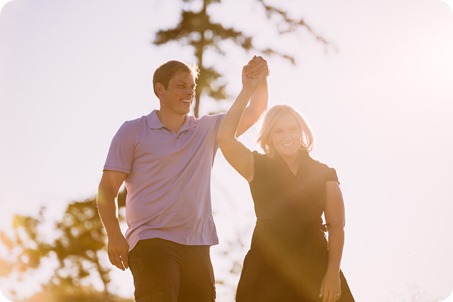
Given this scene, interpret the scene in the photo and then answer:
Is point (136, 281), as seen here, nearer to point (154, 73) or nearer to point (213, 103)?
point (154, 73)

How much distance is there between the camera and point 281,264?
4.83 meters

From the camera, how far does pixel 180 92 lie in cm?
519

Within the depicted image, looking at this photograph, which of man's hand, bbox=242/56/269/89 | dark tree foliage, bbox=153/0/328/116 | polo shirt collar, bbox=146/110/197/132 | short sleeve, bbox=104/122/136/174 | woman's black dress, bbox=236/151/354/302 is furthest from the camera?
dark tree foliage, bbox=153/0/328/116

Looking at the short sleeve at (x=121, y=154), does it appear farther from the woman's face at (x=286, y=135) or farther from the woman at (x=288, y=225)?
the woman's face at (x=286, y=135)

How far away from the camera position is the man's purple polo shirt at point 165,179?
486 centimetres

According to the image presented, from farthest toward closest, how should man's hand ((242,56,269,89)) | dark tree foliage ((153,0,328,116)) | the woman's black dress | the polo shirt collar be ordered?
dark tree foliage ((153,0,328,116)), the polo shirt collar, the woman's black dress, man's hand ((242,56,269,89))

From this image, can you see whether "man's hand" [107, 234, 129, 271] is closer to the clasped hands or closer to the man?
the man

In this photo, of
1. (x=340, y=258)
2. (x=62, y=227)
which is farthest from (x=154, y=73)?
(x=62, y=227)

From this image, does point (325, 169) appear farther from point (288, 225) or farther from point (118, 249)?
point (118, 249)

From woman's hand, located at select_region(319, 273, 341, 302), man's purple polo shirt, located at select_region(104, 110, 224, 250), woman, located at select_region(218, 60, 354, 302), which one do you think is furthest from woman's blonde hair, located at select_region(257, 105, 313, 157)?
woman's hand, located at select_region(319, 273, 341, 302)

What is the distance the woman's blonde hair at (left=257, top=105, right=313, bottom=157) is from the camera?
4824mm

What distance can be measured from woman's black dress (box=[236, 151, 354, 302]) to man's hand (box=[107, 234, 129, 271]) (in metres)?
0.78

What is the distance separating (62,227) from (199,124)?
915 cm

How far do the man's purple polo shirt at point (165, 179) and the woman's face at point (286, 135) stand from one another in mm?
544
